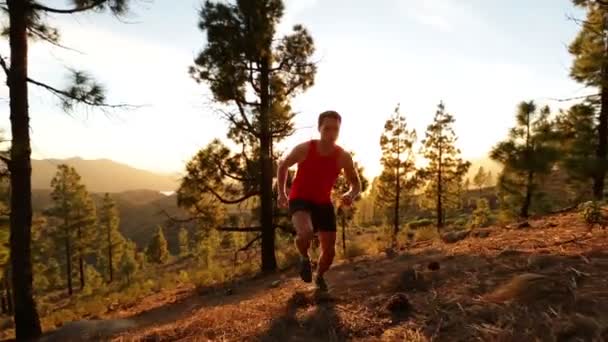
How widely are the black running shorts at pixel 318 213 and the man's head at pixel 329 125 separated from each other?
2.30 feet

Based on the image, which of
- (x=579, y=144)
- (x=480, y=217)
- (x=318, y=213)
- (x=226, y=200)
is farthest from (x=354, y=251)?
(x=480, y=217)

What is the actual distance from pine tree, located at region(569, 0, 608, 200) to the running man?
918 centimetres

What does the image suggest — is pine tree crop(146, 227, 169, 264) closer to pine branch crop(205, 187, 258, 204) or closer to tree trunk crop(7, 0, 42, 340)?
pine branch crop(205, 187, 258, 204)

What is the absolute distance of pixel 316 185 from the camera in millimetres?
4633

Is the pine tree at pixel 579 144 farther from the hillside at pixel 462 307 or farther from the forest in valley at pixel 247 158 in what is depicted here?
the hillside at pixel 462 307

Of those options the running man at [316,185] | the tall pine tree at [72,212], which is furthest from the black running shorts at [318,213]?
the tall pine tree at [72,212]

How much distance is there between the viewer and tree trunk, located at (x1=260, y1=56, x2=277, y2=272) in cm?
1241

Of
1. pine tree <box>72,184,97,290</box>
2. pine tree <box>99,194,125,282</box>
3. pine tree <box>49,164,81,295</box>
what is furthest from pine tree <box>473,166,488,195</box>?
pine tree <box>49,164,81,295</box>

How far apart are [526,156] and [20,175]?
2245 cm

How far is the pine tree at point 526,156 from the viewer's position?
22234 mm

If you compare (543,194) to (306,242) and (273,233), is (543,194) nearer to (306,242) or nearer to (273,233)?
(273,233)

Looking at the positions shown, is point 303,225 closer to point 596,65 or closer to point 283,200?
point 283,200

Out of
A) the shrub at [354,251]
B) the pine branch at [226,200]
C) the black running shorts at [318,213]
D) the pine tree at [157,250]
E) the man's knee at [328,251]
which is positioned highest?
the black running shorts at [318,213]

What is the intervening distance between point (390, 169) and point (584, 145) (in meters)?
11.7
